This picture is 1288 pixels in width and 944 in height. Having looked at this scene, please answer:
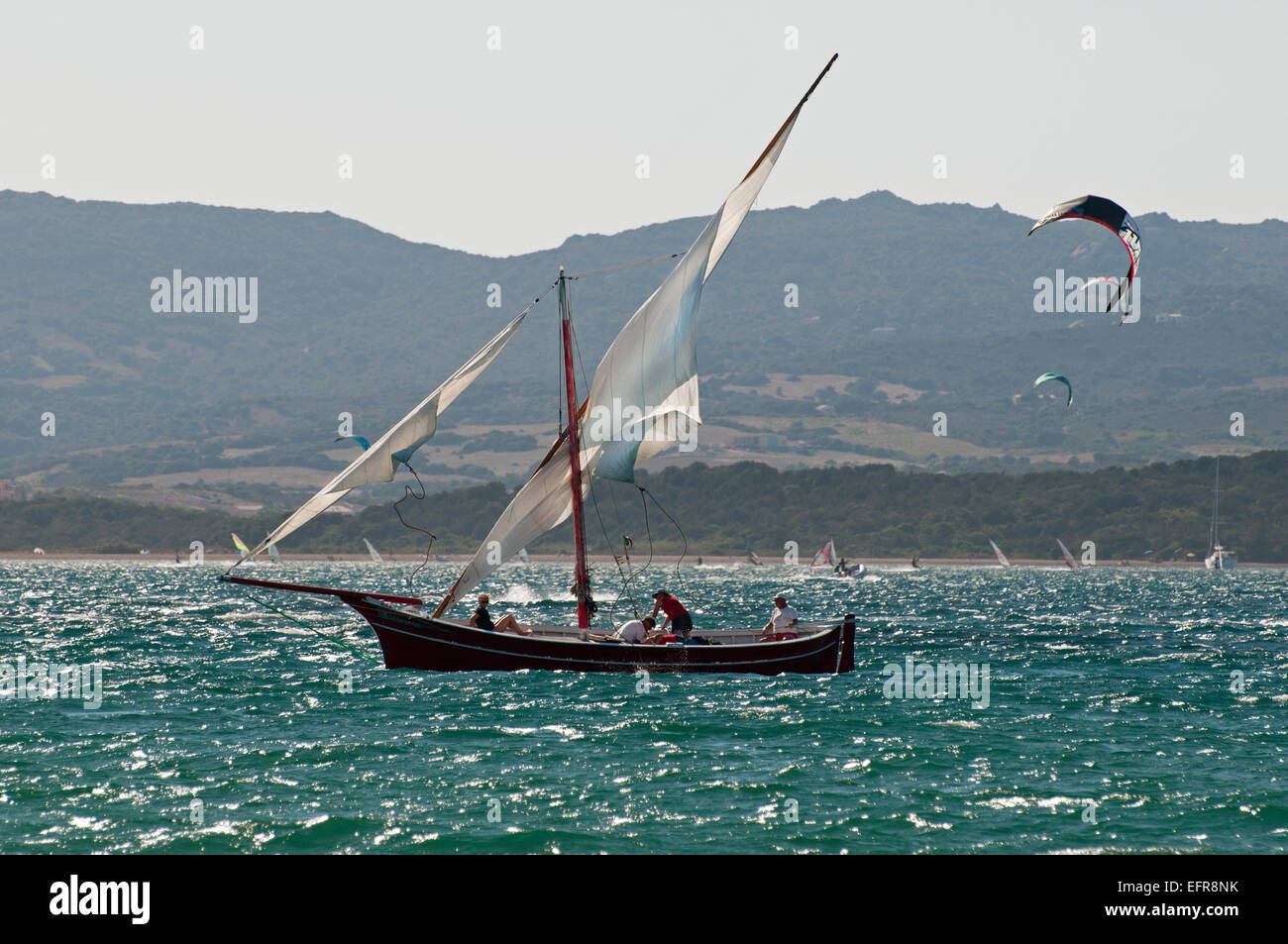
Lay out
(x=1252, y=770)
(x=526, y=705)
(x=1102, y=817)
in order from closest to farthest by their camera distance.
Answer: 1. (x=1102, y=817)
2. (x=1252, y=770)
3. (x=526, y=705)

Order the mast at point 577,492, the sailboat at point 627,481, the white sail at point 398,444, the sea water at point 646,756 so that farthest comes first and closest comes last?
1. the mast at point 577,492
2. the sailboat at point 627,481
3. the white sail at point 398,444
4. the sea water at point 646,756

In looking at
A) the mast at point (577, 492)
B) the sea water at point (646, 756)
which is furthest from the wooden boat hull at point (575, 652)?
the mast at point (577, 492)

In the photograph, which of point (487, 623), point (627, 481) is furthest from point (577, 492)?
point (487, 623)

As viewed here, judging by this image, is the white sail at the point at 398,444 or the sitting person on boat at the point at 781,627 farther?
the sitting person on boat at the point at 781,627

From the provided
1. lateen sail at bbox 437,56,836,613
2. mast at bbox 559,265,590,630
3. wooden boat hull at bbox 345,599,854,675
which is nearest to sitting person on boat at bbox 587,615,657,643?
wooden boat hull at bbox 345,599,854,675

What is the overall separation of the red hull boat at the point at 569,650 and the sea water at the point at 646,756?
405 millimetres

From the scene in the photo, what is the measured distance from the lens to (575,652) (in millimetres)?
37094

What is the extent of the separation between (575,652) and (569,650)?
0.15 metres

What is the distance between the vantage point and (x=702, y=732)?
1089 inches

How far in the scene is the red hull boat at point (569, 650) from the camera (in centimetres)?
3706

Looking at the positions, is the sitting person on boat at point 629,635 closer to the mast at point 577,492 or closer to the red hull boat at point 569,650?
the red hull boat at point 569,650
